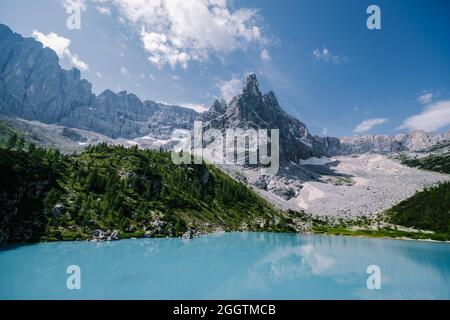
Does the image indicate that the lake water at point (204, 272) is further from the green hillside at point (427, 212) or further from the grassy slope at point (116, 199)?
the green hillside at point (427, 212)

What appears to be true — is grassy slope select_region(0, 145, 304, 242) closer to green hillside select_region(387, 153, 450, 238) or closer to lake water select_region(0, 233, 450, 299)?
lake water select_region(0, 233, 450, 299)

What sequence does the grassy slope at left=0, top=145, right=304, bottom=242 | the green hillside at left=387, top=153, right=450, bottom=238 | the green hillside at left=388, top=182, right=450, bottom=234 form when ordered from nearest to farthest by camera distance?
the grassy slope at left=0, top=145, right=304, bottom=242 < the green hillside at left=387, top=153, right=450, bottom=238 < the green hillside at left=388, top=182, right=450, bottom=234

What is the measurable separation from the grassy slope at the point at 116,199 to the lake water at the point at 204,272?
848 cm

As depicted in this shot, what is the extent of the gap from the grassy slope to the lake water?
8.48m

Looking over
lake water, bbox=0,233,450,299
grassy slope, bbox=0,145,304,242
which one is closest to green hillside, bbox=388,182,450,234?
grassy slope, bbox=0,145,304,242

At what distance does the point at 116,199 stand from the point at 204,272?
42828mm

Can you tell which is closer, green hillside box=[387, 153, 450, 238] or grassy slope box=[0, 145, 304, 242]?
grassy slope box=[0, 145, 304, 242]

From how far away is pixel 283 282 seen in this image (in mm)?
40188

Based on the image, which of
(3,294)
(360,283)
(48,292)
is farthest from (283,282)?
(3,294)

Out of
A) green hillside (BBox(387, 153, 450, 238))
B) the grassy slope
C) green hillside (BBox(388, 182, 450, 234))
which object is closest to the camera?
the grassy slope

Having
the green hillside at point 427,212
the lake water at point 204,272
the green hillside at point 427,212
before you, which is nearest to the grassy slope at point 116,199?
the lake water at point 204,272

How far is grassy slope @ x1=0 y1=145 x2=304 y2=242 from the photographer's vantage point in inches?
2442

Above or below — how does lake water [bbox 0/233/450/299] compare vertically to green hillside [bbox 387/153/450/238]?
below
